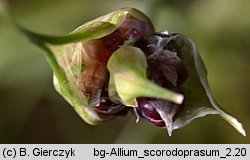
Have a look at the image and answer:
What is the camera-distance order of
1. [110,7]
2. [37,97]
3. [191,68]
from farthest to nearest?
[37,97] < [110,7] < [191,68]

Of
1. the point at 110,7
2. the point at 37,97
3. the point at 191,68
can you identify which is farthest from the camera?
the point at 37,97

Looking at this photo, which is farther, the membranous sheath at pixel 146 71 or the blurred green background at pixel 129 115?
the blurred green background at pixel 129 115

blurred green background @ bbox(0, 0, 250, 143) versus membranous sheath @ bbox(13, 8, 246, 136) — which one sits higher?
membranous sheath @ bbox(13, 8, 246, 136)

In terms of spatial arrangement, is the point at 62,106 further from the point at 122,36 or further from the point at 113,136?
the point at 122,36

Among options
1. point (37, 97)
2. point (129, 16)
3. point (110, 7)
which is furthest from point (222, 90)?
point (129, 16)

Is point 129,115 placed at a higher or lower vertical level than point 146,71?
lower

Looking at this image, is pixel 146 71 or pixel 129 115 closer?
pixel 146 71

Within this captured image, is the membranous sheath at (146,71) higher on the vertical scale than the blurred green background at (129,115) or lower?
higher

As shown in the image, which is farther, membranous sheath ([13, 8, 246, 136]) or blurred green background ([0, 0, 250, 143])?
blurred green background ([0, 0, 250, 143])
